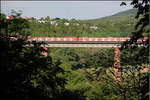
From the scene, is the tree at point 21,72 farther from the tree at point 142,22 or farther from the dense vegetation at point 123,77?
the tree at point 142,22

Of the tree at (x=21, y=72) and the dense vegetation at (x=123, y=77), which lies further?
the dense vegetation at (x=123, y=77)

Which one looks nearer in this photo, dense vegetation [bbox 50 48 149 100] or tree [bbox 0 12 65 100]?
tree [bbox 0 12 65 100]

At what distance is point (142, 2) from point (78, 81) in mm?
37594

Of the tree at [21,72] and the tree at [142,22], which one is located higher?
the tree at [142,22]

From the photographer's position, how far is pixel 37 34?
70250 mm

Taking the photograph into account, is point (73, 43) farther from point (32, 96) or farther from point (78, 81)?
point (32, 96)

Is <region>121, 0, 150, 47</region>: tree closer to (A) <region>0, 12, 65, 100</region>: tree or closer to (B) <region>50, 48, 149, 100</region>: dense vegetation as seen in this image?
(B) <region>50, 48, 149, 100</region>: dense vegetation

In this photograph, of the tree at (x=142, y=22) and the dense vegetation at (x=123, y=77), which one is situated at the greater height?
the tree at (x=142, y=22)

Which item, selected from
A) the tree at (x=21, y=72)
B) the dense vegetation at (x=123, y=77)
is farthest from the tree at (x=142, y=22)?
the tree at (x=21, y=72)

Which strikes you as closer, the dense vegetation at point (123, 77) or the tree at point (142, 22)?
the tree at point (142, 22)

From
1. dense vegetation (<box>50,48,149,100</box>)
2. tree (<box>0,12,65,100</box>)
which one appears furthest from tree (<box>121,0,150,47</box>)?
tree (<box>0,12,65,100</box>)

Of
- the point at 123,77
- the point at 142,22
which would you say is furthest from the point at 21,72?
the point at 123,77

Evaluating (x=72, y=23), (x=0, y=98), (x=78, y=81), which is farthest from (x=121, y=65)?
(x=72, y=23)

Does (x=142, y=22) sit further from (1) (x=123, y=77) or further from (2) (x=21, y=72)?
(1) (x=123, y=77)
